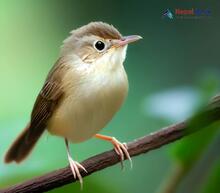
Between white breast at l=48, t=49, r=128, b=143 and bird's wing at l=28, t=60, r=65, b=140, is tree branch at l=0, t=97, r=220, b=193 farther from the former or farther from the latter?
bird's wing at l=28, t=60, r=65, b=140

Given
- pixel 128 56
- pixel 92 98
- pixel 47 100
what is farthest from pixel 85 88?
pixel 128 56

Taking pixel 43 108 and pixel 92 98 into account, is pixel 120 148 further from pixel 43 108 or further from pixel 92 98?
pixel 43 108

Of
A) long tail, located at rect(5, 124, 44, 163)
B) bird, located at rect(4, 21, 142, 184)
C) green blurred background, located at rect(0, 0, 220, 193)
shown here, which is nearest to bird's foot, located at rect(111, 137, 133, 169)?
bird, located at rect(4, 21, 142, 184)

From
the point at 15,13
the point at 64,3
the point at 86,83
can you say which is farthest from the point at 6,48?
the point at 86,83

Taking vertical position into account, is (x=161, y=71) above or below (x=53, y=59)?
below

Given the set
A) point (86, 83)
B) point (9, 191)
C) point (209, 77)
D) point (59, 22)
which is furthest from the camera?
point (59, 22)

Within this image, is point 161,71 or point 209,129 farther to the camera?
point 161,71

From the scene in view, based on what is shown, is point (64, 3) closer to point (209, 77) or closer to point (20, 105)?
point (20, 105)
